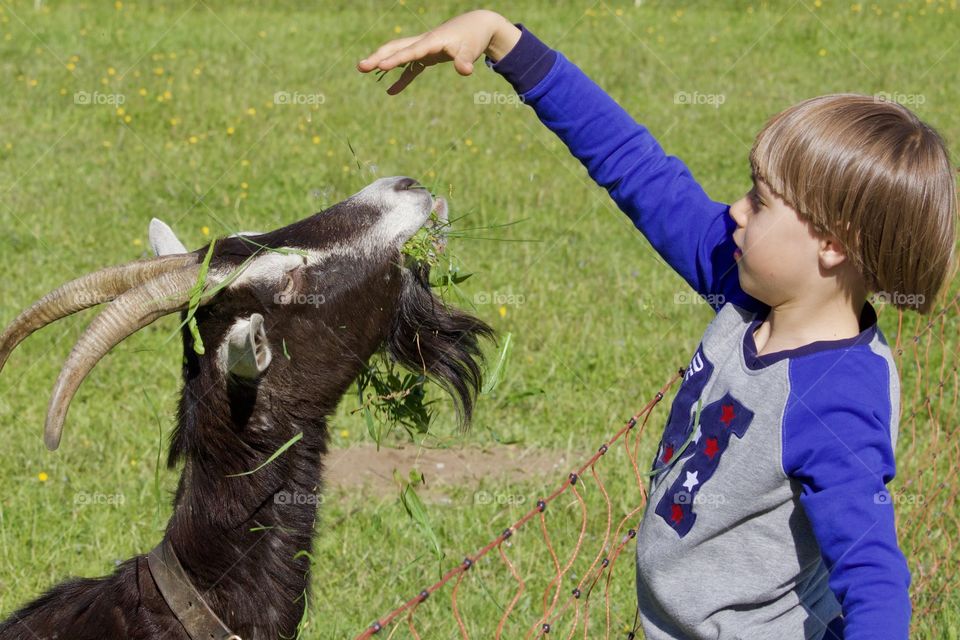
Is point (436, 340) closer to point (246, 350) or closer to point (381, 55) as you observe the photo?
point (246, 350)

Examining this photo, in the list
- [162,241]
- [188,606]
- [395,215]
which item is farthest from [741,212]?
[162,241]

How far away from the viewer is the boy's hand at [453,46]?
2.26 m

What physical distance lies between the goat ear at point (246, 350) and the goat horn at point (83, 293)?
0.69 feet

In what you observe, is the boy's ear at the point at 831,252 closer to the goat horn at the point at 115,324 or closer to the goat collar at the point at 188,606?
the goat horn at the point at 115,324

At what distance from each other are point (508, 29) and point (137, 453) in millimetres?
3462

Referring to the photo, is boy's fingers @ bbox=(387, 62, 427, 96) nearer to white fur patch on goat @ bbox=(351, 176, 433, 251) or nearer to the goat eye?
white fur patch on goat @ bbox=(351, 176, 433, 251)

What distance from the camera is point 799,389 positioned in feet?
6.85

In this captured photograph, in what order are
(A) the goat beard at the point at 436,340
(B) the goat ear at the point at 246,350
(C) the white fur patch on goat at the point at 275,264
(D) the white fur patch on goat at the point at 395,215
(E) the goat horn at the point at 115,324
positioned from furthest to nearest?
(A) the goat beard at the point at 436,340
(D) the white fur patch on goat at the point at 395,215
(C) the white fur patch on goat at the point at 275,264
(B) the goat ear at the point at 246,350
(E) the goat horn at the point at 115,324

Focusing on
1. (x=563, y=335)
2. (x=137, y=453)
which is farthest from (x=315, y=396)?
(x=563, y=335)

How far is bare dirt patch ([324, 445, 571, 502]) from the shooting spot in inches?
207

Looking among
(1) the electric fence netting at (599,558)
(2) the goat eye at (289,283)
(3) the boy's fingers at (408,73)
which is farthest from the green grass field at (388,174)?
(3) the boy's fingers at (408,73)

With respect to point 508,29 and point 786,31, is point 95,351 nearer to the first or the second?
point 508,29

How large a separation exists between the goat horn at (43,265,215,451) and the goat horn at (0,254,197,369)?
0.14ft

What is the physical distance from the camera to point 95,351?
8.12ft
